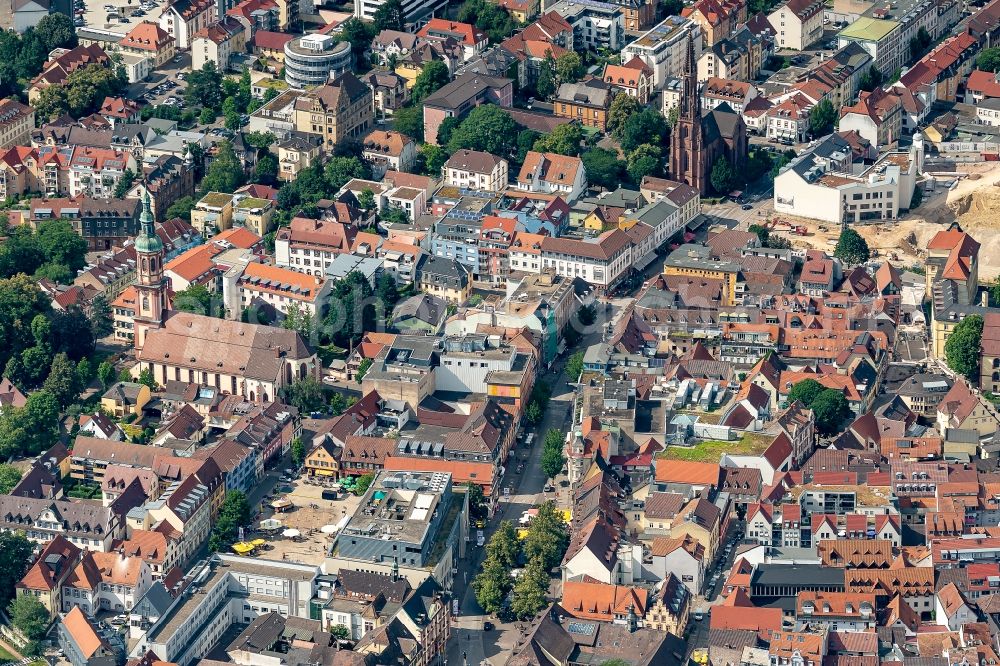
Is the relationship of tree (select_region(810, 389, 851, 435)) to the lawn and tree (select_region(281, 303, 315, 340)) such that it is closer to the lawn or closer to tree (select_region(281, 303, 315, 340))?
the lawn

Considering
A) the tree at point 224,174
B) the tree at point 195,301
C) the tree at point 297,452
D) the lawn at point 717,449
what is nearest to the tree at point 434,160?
the tree at point 224,174

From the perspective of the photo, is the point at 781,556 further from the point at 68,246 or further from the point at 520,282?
the point at 68,246

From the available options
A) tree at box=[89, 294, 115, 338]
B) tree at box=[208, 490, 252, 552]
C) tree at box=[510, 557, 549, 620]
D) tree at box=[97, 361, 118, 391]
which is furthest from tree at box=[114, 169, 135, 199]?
tree at box=[510, 557, 549, 620]

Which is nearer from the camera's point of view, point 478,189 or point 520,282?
point 520,282

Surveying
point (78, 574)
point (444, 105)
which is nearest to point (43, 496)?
point (78, 574)

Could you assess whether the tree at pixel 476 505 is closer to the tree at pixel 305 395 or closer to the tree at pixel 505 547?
the tree at pixel 505 547

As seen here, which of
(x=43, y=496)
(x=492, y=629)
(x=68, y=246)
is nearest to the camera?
(x=492, y=629)

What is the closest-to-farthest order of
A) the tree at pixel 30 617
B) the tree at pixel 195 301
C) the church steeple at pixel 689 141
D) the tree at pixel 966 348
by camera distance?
the tree at pixel 30 617 < the tree at pixel 966 348 < the tree at pixel 195 301 < the church steeple at pixel 689 141
